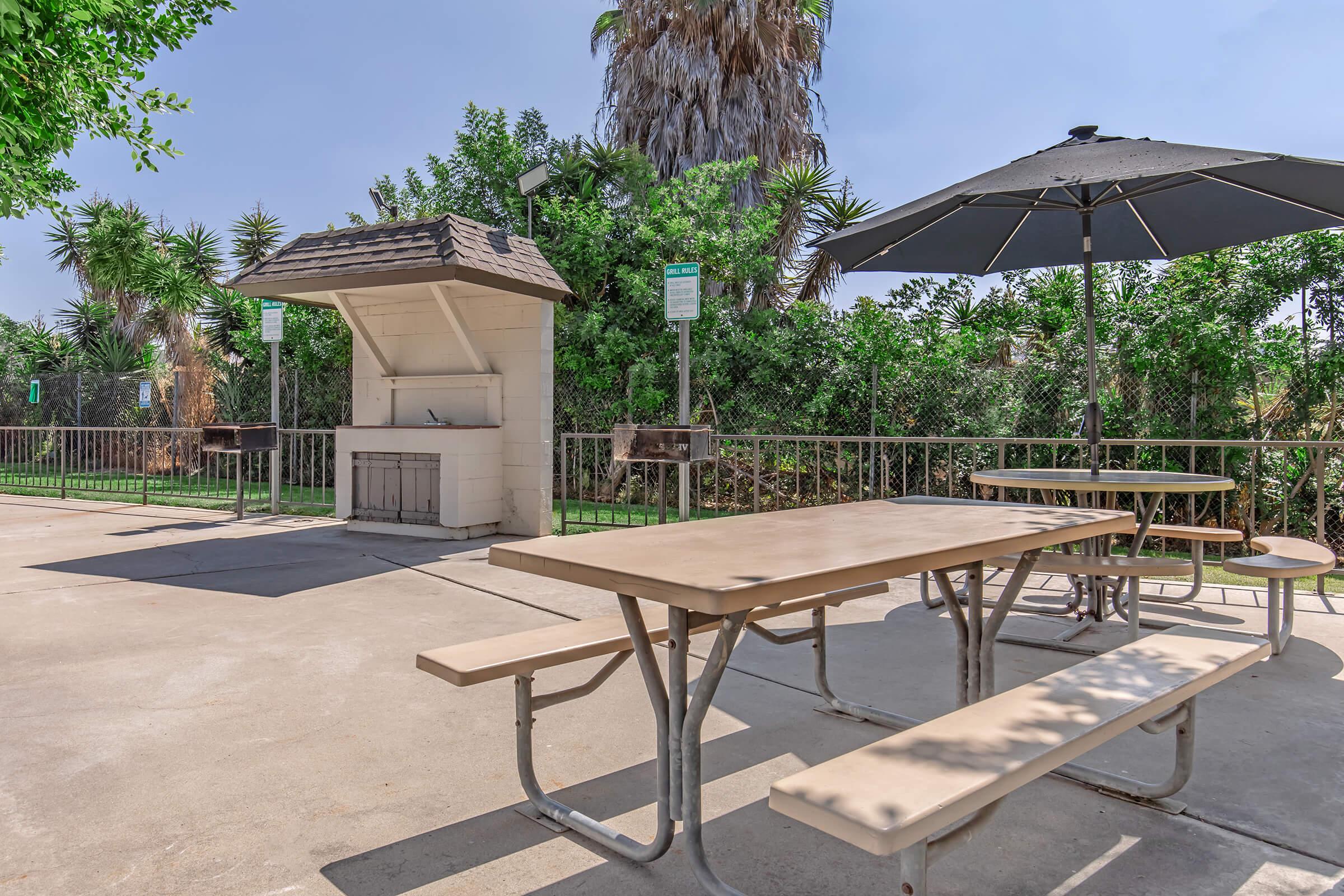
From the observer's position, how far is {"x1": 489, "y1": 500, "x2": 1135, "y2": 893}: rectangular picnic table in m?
1.86

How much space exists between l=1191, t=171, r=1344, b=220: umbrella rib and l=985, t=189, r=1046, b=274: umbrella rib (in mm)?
1079

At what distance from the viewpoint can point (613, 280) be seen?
1252 cm

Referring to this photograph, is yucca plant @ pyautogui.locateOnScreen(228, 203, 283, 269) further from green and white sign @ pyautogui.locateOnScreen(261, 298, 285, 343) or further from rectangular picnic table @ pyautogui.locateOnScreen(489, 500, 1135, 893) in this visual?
rectangular picnic table @ pyautogui.locateOnScreen(489, 500, 1135, 893)

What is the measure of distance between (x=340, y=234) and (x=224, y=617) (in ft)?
15.5

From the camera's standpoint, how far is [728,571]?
193 cm

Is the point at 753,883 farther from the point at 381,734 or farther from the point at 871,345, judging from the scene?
the point at 871,345

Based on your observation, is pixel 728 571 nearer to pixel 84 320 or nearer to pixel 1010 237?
pixel 1010 237

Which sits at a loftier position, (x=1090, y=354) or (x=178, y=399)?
(x=178, y=399)

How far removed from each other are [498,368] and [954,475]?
17.1 ft

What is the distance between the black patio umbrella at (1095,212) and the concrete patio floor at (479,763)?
1797mm

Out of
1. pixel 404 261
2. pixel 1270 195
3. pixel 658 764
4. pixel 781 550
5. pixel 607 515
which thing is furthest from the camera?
pixel 607 515

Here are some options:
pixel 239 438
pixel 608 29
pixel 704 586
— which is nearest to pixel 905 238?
pixel 704 586

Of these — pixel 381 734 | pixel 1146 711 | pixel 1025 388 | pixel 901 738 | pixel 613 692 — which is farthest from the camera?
pixel 1025 388

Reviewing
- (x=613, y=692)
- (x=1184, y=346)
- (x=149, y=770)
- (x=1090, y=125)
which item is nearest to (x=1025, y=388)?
(x=1184, y=346)
